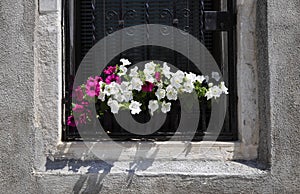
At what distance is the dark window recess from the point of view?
3.22 m

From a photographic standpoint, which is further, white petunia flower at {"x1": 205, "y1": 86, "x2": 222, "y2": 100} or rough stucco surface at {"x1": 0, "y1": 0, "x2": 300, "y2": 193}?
white petunia flower at {"x1": 205, "y1": 86, "x2": 222, "y2": 100}

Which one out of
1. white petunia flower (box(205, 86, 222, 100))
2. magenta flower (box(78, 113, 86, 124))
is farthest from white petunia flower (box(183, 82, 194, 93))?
magenta flower (box(78, 113, 86, 124))

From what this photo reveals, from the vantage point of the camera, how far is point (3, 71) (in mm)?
3057

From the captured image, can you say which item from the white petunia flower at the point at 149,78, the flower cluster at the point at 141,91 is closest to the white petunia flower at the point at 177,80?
the flower cluster at the point at 141,91

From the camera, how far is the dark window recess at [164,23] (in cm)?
322

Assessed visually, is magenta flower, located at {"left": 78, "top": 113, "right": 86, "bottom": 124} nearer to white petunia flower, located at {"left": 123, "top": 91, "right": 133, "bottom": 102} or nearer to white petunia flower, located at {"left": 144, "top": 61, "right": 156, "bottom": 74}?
white petunia flower, located at {"left": 123, "top": 91, "right": 133, "bottom": 102}

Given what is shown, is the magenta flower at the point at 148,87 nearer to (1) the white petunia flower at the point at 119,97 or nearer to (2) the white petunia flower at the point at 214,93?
(1) the white petunia flower at the point at 119,97

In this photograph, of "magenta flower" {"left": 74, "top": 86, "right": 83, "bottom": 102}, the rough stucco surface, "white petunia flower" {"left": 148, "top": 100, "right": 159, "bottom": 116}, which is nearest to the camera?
the rough stucco surface

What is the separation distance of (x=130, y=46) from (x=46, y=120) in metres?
1.10

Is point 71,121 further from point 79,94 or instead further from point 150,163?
point 150,163

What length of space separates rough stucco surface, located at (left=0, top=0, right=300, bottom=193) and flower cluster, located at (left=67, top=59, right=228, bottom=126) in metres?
0.32

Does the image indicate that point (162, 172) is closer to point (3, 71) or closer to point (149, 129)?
point (149, 129)

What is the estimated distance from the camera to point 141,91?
3129mm

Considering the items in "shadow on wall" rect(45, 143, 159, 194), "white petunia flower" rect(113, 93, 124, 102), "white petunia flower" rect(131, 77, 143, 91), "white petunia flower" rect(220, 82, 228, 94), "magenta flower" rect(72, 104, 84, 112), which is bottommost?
"shadow on wall" rect(45, 143, 159, 194)
